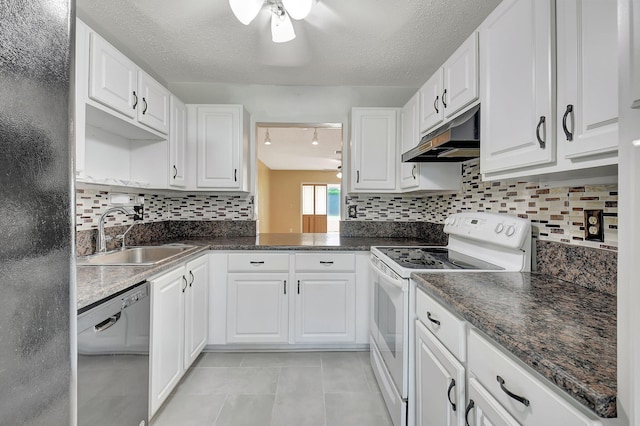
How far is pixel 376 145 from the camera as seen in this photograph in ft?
8.59

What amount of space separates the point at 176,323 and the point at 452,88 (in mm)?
2116

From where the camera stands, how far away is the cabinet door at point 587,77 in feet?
2.56

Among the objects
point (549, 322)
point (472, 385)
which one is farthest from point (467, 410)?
point (549, 322)

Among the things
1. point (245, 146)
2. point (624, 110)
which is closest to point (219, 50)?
point (245, 146)

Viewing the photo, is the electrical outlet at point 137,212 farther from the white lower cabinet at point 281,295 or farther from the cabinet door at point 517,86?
the cabinet door at point 517,86

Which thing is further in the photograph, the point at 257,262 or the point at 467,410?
the point at 257,262

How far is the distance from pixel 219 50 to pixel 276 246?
156 cm

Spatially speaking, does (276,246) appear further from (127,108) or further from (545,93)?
(545,93)

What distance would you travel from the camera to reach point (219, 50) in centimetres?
226

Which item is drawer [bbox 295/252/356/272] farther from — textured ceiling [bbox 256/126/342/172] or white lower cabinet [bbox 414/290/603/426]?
textured ceiling [bbox 256/126/342/172]

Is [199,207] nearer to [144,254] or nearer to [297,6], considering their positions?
[144,254]

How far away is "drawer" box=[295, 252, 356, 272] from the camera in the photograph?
2293 millimetres

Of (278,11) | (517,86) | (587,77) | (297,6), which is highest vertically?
(278,11)

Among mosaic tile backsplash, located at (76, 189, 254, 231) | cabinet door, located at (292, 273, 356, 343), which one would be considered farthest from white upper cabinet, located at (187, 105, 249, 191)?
cabinet door, located at (292, 273, 356, 343)
